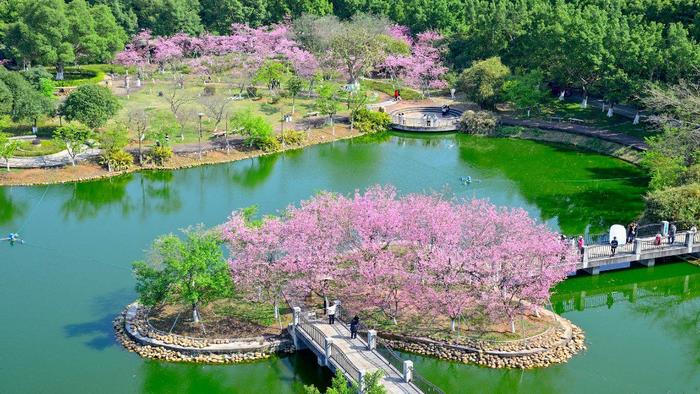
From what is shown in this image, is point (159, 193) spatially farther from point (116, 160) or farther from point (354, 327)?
point (354, 327)

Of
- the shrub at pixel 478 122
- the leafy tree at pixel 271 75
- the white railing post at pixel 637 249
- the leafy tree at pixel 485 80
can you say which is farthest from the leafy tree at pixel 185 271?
the leafy tree at pixel 271 75

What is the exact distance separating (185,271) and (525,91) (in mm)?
39229

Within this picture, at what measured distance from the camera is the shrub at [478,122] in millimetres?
63781

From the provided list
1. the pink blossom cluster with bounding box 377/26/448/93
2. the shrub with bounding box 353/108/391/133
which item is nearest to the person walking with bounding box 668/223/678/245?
the shrub with bounding box 353/108/391/133

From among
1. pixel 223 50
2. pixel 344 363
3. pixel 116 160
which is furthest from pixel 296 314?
pixel 223 50

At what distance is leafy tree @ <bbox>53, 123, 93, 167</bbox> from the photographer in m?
53.4

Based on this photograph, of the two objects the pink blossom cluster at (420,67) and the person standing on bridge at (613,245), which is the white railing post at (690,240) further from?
the pink blossom cluster at (420,67)

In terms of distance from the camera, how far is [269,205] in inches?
1892

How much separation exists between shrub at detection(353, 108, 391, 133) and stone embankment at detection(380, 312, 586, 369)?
112 feet

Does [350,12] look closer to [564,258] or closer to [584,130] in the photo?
[584,130]

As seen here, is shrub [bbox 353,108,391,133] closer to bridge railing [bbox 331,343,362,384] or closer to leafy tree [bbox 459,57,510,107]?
leafy tree [bbox 459,57,510,107]

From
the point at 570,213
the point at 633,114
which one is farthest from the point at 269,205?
the point at 633,114

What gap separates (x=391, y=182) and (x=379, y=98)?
868 inches

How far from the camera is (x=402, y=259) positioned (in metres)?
33.2
